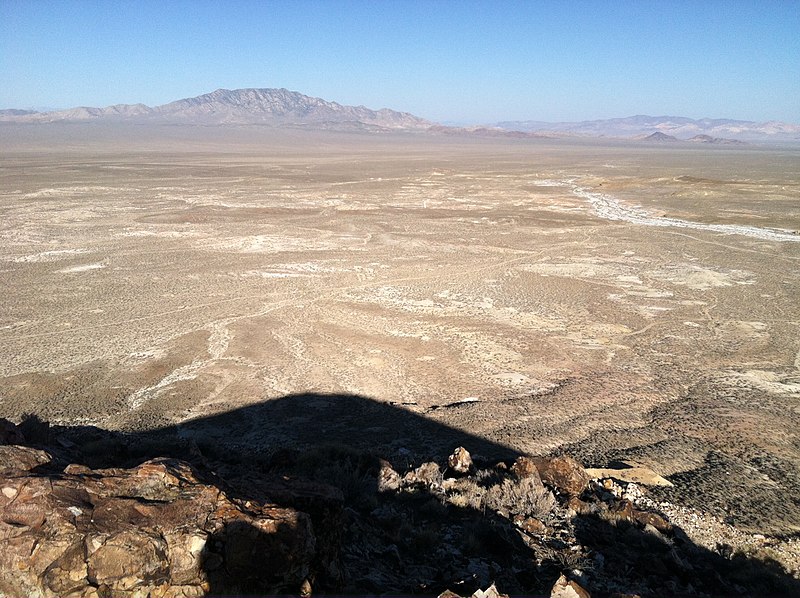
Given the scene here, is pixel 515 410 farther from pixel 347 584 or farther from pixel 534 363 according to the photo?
pixel 347 584

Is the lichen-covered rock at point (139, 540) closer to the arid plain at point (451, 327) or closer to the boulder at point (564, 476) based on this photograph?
the boulder at point (564, 476)

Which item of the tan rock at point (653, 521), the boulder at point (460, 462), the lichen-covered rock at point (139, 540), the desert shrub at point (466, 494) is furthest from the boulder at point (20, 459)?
the tan rock at point (653, 521)

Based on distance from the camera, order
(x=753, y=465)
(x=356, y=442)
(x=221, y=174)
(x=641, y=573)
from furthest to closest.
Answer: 1. (x=221, y=174)
2. (x=356, y=442)
3. (x=753, y=465)
4. (x=641, y=573)

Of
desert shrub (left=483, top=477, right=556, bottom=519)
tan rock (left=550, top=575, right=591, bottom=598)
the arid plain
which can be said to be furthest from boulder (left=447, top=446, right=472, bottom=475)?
tan rock (left=550, top=575, right=591, bottom=598)

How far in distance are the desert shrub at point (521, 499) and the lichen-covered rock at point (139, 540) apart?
310cm

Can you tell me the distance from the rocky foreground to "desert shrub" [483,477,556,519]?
0.02 m

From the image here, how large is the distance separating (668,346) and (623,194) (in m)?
34.2

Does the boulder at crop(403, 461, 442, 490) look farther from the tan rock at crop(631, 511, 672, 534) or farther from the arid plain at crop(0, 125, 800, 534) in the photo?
the tan rock at crop(631, 511, 672, 534)

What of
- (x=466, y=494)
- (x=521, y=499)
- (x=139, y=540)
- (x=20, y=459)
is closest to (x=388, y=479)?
(x=466, y=494)

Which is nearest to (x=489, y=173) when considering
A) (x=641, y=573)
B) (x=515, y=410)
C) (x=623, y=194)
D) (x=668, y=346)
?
(x=623, y=194)

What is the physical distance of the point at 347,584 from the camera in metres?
4.30

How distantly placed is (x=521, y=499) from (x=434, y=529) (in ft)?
3.91

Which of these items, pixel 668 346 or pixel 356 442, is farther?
pixel 668 346

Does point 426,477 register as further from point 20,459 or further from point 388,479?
point 20,459
